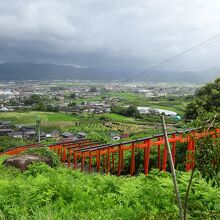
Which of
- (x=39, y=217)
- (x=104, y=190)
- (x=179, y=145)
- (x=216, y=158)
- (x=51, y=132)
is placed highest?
(x=216, y=158)

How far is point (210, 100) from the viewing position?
89.6 feet

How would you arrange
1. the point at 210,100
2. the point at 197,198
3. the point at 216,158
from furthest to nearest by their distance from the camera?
the point at 210,100, the point at 197,198, the point at 216,158

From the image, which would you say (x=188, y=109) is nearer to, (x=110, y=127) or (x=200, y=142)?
(x=200, y=142)

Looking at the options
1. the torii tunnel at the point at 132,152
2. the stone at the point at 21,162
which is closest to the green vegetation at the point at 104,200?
the torii tunnel at the point at 132,152

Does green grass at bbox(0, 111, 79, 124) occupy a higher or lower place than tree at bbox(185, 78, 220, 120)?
lower

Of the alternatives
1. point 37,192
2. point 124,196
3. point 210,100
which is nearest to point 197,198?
point 124,196

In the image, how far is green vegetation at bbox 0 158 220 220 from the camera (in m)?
5.32

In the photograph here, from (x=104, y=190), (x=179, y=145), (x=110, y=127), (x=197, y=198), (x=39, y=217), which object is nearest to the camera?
(x=39, y=217)

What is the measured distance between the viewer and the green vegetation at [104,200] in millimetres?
5320

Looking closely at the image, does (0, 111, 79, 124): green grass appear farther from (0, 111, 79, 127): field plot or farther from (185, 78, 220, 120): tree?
(185, 78, 220, 120): tree

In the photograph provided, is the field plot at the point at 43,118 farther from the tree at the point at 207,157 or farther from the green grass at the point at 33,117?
the tree at the point at 207,157

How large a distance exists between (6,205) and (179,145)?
14766 millimetres

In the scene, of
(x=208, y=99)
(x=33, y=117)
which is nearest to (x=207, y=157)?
(x=208, y=99)

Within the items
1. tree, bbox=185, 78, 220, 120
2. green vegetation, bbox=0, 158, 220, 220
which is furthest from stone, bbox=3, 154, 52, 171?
tree, bbox=185, 78, 220, 120
